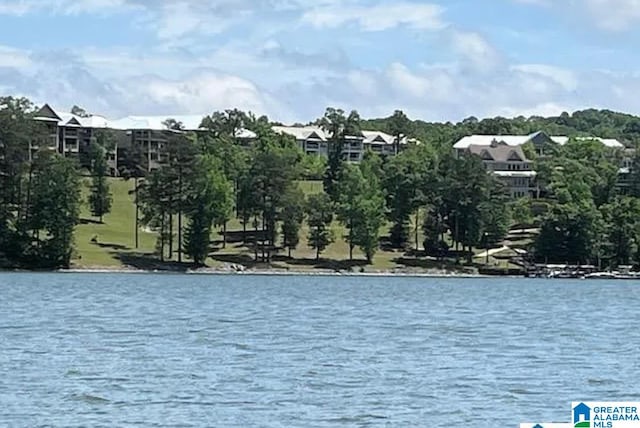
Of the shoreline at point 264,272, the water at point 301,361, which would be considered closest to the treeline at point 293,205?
the shoreline at point 264,272

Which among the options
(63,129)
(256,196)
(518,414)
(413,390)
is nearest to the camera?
(518,414)

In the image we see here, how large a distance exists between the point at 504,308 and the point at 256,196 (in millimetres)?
67538

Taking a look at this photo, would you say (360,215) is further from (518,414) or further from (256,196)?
(518,414)

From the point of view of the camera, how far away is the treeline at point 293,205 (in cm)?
14350

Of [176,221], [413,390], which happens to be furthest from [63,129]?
[413,390]

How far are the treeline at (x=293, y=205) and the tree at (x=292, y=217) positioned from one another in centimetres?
15

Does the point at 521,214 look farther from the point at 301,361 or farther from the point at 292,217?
the point at 301,361

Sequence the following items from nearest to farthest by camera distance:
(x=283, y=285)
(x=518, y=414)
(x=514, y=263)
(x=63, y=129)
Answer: (x=518, y=414) < (x=283, y=285) < (x=514, y=263) < (x=63, y=129)

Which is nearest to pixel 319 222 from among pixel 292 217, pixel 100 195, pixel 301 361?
pixel 292 217

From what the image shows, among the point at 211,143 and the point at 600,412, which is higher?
the point at 211,143

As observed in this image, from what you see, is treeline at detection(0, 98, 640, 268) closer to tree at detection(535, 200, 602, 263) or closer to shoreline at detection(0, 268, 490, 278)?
tree at detection(535, 200, 602, 263)

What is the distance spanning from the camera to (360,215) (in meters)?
158

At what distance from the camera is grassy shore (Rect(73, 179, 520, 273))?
144 m

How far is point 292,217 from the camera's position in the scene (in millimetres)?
153250
